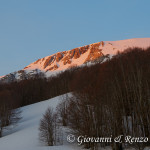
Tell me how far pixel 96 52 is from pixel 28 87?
5319 inches

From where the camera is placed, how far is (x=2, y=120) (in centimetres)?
3497

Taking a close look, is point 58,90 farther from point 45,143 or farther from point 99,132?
point 99,132

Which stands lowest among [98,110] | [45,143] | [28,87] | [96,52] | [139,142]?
[45,143]

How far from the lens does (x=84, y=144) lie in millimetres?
19828

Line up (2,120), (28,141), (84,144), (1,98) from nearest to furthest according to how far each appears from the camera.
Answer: (84,144), (28,141), (2,120), (1,98)

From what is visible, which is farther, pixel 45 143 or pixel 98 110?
pixel 45 143

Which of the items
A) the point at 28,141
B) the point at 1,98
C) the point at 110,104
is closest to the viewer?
the point at 110,104

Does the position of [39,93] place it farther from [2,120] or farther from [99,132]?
[99,132]

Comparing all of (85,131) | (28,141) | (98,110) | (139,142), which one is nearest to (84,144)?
(85,131)

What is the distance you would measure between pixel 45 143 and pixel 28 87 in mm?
53871

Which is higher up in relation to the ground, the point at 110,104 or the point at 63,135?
the point at 110,104

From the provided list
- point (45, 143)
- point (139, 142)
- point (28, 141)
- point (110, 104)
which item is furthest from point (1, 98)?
point (139, 142)

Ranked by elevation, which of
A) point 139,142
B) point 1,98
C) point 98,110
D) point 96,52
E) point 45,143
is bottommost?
point 45,143

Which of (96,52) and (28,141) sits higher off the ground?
(96,52)
